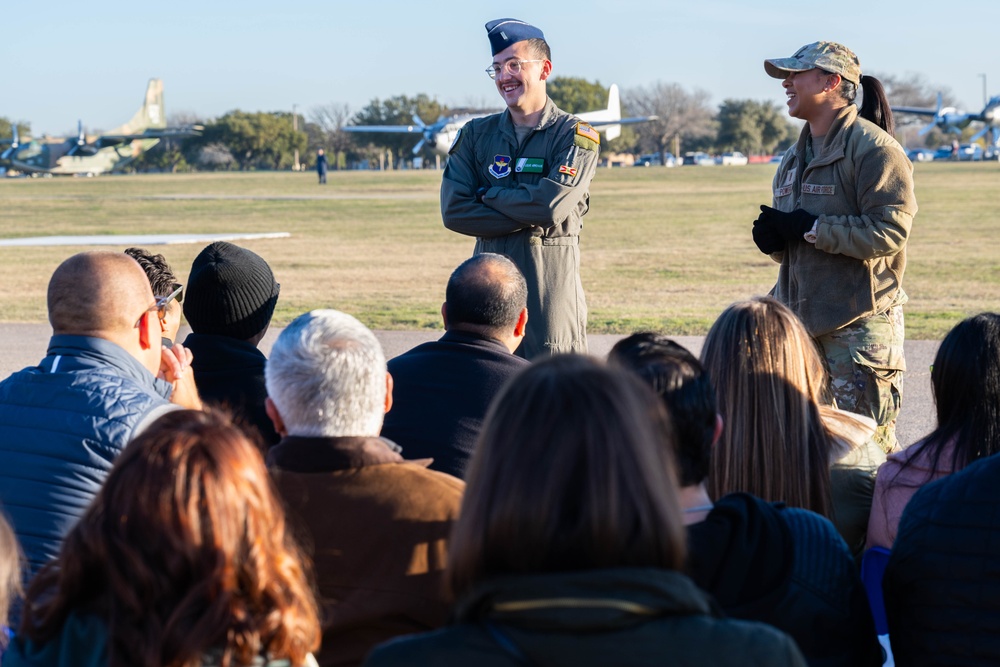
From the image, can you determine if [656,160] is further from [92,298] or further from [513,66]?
[92,298]

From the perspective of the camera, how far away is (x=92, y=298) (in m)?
3.30

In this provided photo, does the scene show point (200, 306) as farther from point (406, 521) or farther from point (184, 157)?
point (184, 157)

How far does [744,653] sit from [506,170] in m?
4.25

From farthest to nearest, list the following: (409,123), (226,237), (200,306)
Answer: (409,123) → (226,237) → (200,306)

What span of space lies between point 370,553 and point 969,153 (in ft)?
391

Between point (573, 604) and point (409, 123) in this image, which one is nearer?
Answer: point (573, 604)

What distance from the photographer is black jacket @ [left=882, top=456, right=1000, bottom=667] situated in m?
2.19

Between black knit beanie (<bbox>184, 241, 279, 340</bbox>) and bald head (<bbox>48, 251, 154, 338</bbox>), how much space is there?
33.9 inches

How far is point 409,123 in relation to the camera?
5162 inches

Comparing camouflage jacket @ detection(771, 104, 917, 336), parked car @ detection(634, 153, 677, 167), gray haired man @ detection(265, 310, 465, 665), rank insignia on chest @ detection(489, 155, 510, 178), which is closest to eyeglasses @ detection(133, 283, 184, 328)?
gray haired man @ detection(265, 310, 465, 665)

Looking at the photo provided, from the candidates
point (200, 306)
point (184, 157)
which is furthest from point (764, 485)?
point (184, 157)

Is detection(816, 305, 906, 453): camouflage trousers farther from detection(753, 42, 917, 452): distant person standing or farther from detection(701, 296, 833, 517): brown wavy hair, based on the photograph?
detection(701, 296, 833, 517): brown wavy hair

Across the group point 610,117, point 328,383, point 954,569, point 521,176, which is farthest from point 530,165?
point 610,117

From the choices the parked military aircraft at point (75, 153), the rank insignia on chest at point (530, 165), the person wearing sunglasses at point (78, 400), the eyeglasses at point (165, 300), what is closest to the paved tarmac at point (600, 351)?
the rank insignia on chest at point (530, 165)
